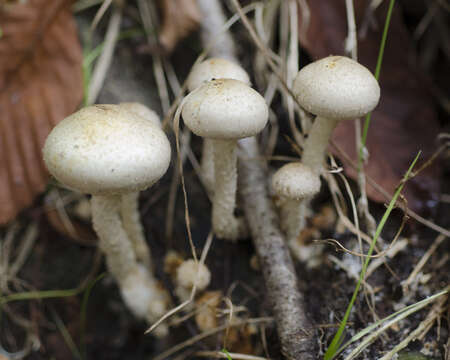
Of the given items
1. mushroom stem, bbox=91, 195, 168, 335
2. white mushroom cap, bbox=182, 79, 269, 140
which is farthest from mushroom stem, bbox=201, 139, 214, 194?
white mushroom cap, bbox=182, 79, 269, 140

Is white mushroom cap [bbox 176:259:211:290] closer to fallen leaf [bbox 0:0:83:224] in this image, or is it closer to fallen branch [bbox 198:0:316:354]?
fallen branch [bbox 198:0:316:354]

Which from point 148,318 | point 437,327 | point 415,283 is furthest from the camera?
point 148,318

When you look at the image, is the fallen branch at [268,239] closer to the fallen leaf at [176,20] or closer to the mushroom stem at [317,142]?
the fallen leaf at [176,20]

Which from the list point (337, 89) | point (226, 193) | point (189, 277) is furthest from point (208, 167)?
point (337, 89)

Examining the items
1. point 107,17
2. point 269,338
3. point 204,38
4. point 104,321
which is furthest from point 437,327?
point 107,17

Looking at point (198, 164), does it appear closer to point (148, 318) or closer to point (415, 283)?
point (148, 318)

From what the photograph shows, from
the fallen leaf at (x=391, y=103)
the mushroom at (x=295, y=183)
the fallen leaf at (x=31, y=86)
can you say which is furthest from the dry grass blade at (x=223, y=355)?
the fallen leaf at (x=31, y=86)
